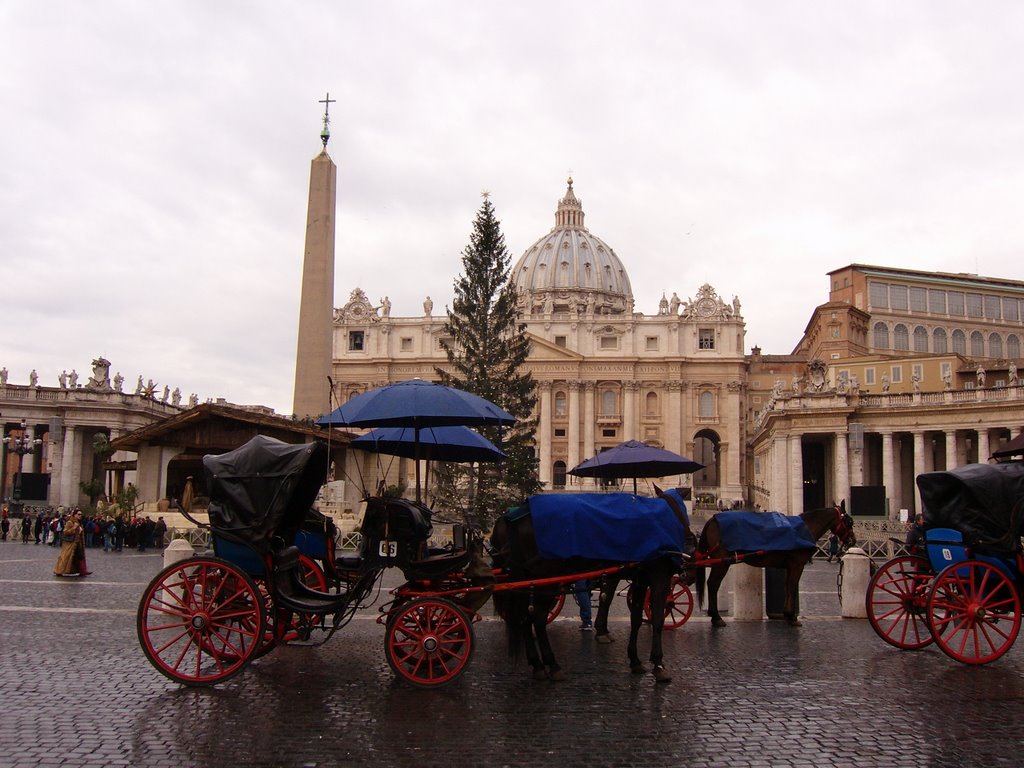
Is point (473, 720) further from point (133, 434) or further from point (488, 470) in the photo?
point (488, 470)

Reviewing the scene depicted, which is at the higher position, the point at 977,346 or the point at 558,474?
the point at 977,346

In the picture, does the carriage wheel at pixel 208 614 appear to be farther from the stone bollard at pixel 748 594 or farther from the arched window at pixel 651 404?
the arched window at pixel 651 404

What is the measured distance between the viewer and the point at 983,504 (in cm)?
959

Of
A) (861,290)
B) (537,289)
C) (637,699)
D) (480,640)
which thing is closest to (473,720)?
(637,699)

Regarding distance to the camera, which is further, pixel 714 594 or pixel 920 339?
pixel 920 339

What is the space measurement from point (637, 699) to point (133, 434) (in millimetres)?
23385

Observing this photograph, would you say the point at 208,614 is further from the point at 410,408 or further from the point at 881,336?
the point at 881,336

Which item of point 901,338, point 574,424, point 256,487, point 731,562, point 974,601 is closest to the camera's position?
point 256,487

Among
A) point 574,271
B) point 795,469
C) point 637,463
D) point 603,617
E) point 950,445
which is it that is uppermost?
point 574,271

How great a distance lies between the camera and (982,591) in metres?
9.48

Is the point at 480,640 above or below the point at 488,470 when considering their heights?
below

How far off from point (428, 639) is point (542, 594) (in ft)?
3.96

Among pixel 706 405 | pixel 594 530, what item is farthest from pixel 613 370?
pixel 594 530

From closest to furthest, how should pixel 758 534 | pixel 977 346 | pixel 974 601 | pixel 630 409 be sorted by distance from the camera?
pixel 974 601 < pixel 758 534 < pixel 977 346 < pixel 630 409
